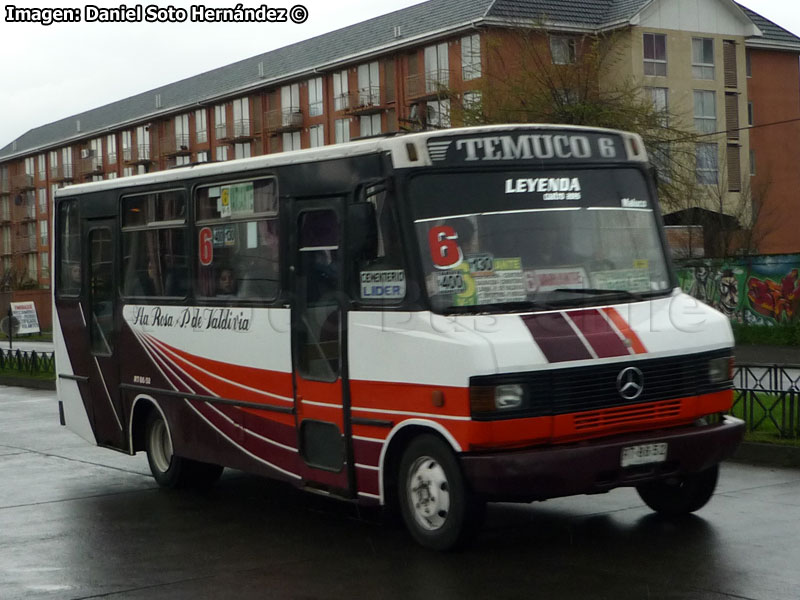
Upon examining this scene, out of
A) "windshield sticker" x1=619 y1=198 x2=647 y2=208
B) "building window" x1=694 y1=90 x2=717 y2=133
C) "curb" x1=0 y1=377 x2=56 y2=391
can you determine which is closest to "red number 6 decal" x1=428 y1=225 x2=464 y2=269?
"windshield sticker" x1=619 y1=198 x2=647 y2=208

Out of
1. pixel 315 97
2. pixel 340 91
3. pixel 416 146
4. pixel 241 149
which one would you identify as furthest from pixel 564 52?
pixel 241 149

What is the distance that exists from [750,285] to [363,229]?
28.1m

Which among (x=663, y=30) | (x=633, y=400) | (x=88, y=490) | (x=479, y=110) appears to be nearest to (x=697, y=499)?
(x=633, y=400)

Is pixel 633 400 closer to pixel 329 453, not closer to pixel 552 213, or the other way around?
pixel 552 213

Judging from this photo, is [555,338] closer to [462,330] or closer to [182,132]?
[462,330]

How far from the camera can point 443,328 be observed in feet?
25.3

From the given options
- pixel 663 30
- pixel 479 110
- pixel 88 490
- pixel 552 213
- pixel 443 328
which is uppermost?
pixel 663 30

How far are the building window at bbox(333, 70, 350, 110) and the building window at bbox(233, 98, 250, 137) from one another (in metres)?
10.2

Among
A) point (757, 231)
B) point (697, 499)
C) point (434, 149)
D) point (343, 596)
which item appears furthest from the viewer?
point (757, 231)

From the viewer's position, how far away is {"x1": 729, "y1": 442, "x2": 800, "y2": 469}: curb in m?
11.3

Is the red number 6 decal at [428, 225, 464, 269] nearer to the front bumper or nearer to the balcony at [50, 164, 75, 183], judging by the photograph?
the front bumper

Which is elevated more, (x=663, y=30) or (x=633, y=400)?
(x=663, y=30)

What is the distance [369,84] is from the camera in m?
67.6

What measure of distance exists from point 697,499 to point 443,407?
2273 millimetres
